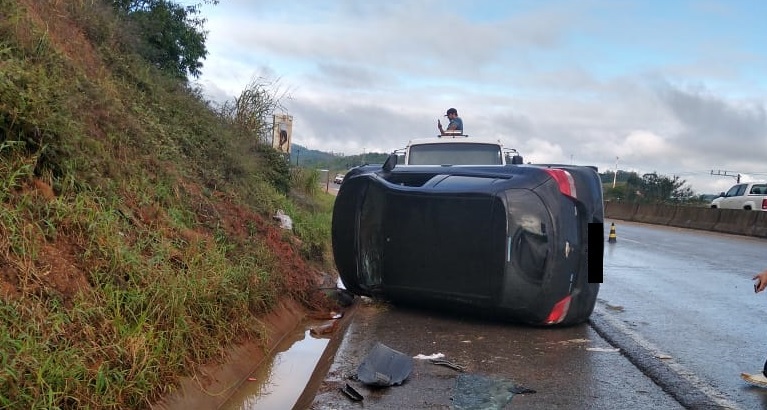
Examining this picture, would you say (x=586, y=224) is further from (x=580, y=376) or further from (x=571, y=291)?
(x=580, y=376)

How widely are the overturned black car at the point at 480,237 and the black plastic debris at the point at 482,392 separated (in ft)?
3.79

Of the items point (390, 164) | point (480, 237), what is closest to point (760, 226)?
point (390, 164)

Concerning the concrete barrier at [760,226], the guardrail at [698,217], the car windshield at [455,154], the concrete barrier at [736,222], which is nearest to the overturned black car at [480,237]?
the car windshield at [455,154]

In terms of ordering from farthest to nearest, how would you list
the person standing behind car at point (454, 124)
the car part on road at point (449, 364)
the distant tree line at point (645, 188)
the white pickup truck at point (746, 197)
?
the distant tree line at point (645, 188) → the white pickup truck at point (746, 197) → the person standing behind car at point (454, 124) → the car part on road at point (449, 364)

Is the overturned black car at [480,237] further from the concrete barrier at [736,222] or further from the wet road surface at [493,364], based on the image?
the concrete barrier at [736,222]

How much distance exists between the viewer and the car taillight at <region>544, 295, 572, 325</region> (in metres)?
5.49

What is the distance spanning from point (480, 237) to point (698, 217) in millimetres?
23311

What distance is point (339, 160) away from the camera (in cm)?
6053

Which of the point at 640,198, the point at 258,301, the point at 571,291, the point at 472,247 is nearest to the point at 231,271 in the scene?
the point at 258,301

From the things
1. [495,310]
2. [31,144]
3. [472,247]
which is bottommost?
[495,310]

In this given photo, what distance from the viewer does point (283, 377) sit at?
17.1ft

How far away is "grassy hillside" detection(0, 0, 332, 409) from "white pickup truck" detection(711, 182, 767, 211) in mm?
23355

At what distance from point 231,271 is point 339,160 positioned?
5527 centimetres

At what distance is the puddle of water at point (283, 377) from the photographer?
4.58 metres
